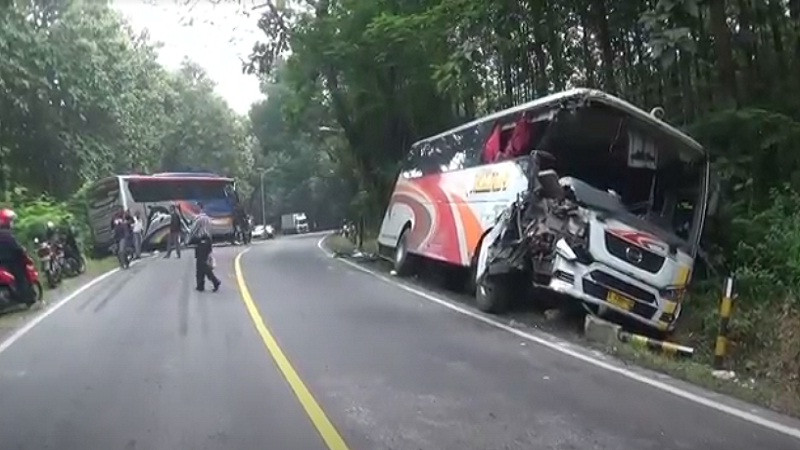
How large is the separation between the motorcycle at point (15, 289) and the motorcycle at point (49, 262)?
383cm

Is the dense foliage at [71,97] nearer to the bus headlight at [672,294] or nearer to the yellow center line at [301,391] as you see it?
the yellow center line at [301,391]

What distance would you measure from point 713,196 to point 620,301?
7.85ft

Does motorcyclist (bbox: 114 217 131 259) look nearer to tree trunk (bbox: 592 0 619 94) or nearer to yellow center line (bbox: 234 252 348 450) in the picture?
yellow center line (bbox: 234 252 348 450)

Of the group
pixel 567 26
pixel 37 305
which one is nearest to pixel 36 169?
pixel 37 305

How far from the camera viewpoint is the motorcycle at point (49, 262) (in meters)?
21.1

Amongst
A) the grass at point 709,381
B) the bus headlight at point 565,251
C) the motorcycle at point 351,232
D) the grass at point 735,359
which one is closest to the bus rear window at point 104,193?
the motorcycle at point 351,232

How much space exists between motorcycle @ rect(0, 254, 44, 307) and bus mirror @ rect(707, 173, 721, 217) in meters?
10.7

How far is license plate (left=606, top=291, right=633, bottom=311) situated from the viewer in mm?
12008

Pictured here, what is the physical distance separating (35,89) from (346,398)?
63.9ft

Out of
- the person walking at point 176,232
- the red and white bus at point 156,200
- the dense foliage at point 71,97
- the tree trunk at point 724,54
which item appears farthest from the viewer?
the red and white bus at point 156,200

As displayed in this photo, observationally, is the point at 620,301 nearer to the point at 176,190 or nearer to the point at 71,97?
the point at 71,97

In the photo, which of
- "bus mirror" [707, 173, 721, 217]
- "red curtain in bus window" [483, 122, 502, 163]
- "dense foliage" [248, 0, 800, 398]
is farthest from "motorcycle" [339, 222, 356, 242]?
"bus mirror" [707, 173, 721, 217]

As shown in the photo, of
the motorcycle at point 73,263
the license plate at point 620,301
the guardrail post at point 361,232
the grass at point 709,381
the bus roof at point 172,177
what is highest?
the bus roof at point 172,177

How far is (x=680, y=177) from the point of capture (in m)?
13.8
